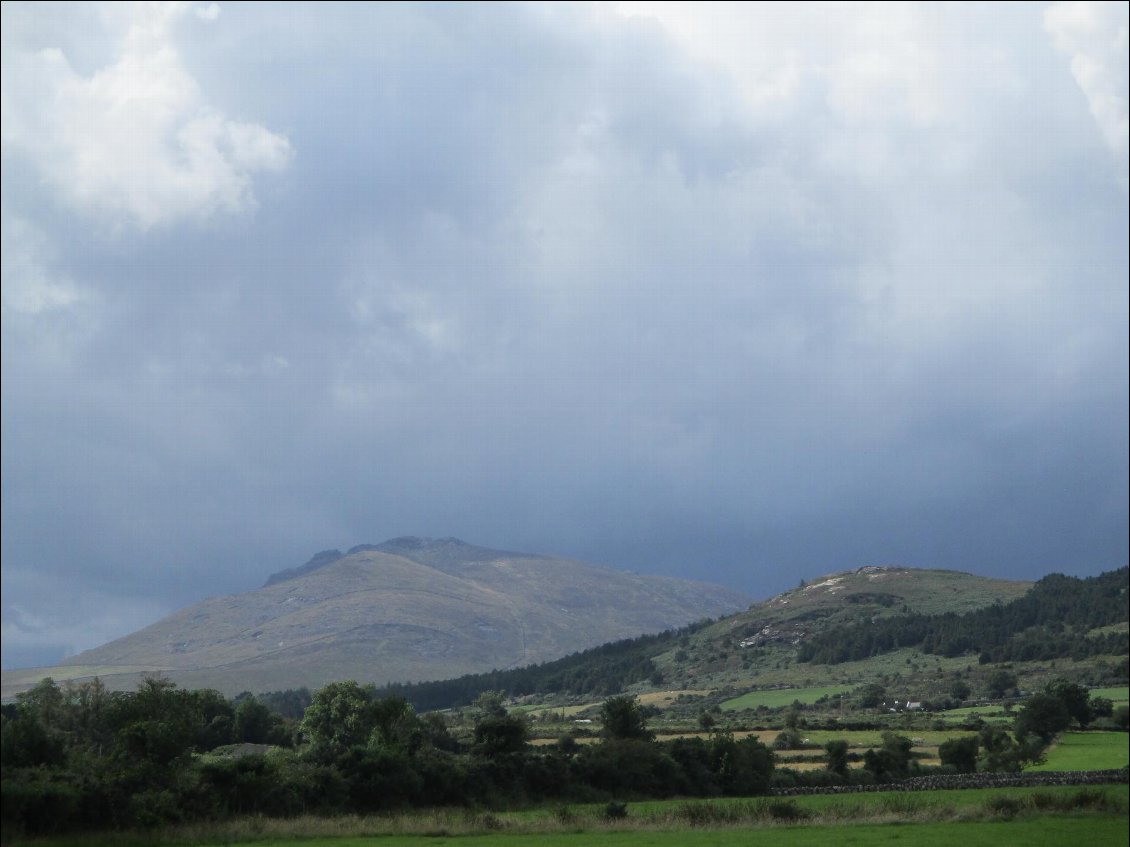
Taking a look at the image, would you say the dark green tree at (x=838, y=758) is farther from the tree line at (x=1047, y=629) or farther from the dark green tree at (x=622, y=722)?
the tree line at (x=1047, y=629)

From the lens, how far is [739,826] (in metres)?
49.3

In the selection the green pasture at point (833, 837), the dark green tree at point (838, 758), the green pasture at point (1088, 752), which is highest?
the green pasture at point (833, 837)

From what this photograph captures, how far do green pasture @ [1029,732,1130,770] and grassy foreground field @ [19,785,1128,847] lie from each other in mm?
20459

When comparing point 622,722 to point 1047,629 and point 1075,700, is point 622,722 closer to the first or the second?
point 1075,700

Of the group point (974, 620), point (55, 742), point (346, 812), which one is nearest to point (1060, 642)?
point (974, 620)

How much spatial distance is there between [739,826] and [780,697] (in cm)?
11918

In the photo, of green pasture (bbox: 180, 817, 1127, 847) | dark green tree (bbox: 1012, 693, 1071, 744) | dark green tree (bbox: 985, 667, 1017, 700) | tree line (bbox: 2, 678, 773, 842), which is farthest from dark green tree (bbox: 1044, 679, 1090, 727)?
green pasture (bbox: 180, 817, 1127, 847)

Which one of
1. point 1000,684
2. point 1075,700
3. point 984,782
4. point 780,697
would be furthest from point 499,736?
point 780,697

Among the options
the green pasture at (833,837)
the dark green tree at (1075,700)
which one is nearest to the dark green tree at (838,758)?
the dark green tree at (1075,700)

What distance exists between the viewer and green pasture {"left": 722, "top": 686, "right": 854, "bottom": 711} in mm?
154250

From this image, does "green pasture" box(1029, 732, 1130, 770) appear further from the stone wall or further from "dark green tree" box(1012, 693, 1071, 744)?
the stone wall

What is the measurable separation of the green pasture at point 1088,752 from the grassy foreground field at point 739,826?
67.1 feet

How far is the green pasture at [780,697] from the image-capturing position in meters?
154

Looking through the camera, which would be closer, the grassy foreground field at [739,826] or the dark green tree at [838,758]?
the grassy foreground field at [739,826]
